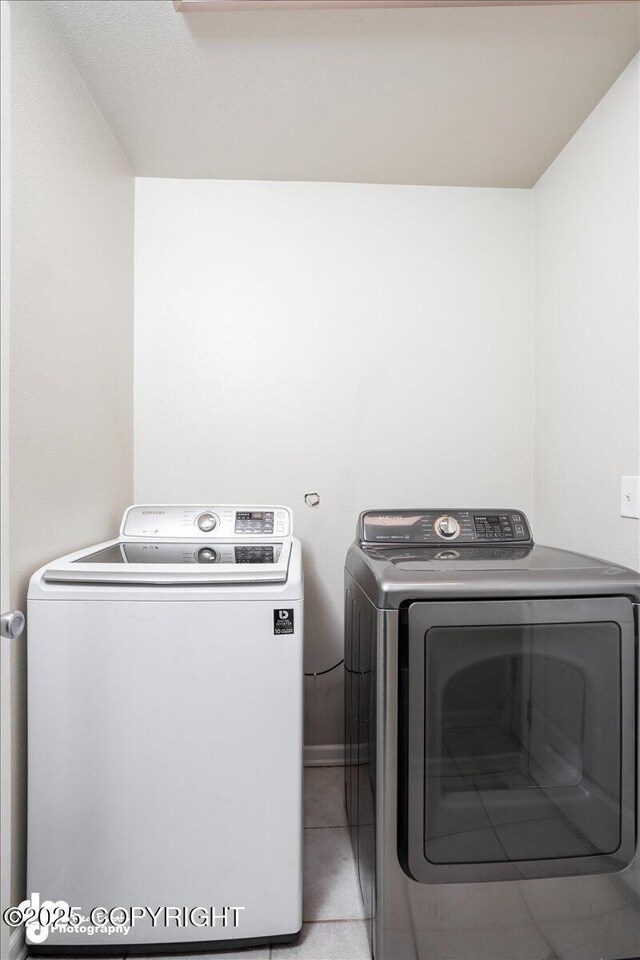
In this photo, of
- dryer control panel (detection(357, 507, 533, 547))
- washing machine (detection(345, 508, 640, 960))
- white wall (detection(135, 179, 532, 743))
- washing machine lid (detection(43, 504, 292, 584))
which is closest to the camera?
washing machine (detection(345, 508, 640, 960))

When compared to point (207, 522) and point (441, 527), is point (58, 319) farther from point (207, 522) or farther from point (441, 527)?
point (441, 527)

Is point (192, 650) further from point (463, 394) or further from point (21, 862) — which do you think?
point (463, 394)

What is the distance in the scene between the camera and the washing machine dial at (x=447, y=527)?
165 cm

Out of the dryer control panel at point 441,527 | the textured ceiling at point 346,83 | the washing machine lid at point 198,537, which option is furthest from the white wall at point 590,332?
the washing machine lid at point 198,537

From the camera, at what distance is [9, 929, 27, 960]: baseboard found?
1150 mm

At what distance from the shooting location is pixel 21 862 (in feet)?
3.96

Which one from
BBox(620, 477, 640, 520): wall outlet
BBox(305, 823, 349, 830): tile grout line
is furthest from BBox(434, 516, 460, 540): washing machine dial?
BBox(305, 823, 349, 830): tile grout line

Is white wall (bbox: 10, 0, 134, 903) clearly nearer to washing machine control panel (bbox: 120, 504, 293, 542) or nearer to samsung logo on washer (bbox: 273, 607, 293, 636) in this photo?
washing machine control panel (bbox: 120, 504, 293, 542)

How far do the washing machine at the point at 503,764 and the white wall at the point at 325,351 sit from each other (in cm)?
86

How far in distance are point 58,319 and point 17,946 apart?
1586mm

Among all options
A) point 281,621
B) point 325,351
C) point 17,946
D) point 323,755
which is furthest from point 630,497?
point 17,946

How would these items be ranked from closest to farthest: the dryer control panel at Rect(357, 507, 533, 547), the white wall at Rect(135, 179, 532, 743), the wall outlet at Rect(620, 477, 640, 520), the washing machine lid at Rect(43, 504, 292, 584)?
1. the wall outlet at Rect(620, 477, 640, 520)
2. the washing machine lid at Rect(43, 504, 292, 584)
3. the dryer control panel at Rect(357, 507, 533, 547)
4. the white wall at Rect(135, 179, 532, 743)

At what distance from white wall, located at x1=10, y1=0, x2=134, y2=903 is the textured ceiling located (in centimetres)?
17

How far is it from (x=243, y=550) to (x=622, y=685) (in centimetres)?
110
